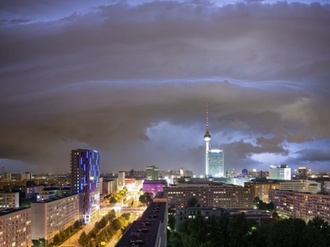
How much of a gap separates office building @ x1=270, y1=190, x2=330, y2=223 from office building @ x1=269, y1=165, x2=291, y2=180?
3710cm

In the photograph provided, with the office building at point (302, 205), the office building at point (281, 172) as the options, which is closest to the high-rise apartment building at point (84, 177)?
the office building at point (302, 205)

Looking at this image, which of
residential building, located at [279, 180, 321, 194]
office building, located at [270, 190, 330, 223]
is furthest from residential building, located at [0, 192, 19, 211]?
residential building, located at [279, 180, 321, 194]

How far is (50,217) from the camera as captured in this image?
26.2 meters

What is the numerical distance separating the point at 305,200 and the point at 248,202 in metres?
9.47

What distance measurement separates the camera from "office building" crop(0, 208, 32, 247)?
19578mm

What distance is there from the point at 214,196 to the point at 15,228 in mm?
24132

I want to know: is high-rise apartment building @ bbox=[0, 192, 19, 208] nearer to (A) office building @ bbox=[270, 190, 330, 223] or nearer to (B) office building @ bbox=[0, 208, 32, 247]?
(B) office building @ bbox=[0, 208, 32, 247]

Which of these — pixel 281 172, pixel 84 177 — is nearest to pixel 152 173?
pixel 281 172

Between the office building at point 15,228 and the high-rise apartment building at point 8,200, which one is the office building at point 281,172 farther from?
the office building at point 15,228

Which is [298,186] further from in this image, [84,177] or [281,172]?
[84,177]

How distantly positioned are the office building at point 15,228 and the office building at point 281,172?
59308 millimetres

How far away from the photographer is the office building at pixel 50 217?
25031 millimetres

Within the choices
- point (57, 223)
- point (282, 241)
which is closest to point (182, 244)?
point (282, 241)

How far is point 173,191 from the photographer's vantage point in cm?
4122
